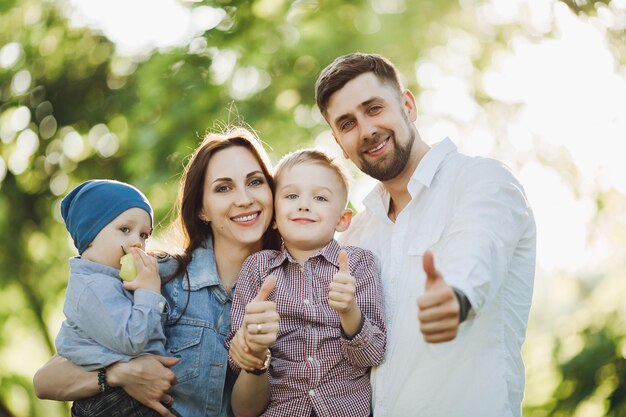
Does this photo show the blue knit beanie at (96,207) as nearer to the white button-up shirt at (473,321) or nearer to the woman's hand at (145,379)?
the woman's hand at (145,379)

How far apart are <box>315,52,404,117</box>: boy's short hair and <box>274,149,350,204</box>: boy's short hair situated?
32 cm

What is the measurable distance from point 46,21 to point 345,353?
5.88 meters

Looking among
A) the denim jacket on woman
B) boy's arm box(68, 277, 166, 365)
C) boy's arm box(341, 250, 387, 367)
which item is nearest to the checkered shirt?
boy's arm box(341, 250, 387, 367)

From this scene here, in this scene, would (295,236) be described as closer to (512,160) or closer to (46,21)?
(512,160)

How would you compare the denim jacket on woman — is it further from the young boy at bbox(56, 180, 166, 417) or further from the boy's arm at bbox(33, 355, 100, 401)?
the boy's arm at bbox(33, 355, 100, 401)

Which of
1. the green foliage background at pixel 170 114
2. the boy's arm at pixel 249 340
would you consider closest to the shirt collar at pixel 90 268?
the boy's arm at pixel 249 340

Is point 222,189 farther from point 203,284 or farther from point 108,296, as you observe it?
point 108,296

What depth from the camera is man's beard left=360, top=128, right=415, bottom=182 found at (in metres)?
3.53

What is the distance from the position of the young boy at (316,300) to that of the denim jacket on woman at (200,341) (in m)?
0.19

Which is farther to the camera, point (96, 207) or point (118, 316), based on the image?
point (96, 207)

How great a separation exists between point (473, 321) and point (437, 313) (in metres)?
0.83

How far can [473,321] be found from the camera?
3.06m

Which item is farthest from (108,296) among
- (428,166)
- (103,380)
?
(428,166)

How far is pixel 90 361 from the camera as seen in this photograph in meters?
3.26
